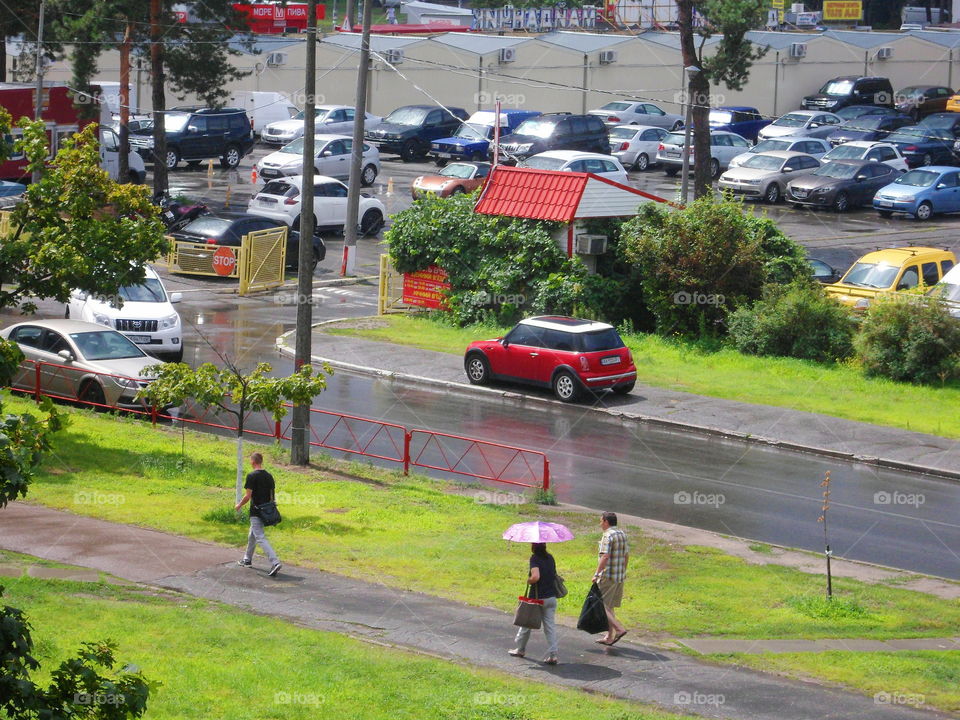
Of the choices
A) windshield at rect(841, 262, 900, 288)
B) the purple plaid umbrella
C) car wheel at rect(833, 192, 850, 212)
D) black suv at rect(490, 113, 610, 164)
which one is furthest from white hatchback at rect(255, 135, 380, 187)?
the purple plaid umbrella

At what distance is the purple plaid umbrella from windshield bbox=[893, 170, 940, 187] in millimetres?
35286

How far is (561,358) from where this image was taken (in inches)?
954

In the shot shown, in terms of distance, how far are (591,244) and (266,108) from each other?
113 feet

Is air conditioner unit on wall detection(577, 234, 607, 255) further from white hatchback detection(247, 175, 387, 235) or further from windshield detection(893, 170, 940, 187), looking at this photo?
windshield detection(893, 170, 940, 187)

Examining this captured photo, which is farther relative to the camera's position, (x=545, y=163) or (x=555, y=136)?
(x=555, y=136)

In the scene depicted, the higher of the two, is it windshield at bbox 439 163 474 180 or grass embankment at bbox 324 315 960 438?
windshield at bbox 439 163 474 180

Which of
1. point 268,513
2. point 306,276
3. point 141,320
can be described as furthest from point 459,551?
point 141,320

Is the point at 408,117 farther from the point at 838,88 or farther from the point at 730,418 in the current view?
the point at 730,418

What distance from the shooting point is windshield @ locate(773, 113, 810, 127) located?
183 ft

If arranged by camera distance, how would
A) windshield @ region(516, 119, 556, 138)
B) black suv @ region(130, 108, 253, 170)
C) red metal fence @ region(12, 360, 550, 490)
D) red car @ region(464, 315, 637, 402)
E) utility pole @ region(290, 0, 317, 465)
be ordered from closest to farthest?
utility pole @ region(290, 0, 317, 465) → red metal fence @ region(12, 360, 550, 490) → red car @ region(464, 315, 637, 402) → windshield @ region(516, 119, 556, 138) → black suv @ region(130, 108, 253, 170)

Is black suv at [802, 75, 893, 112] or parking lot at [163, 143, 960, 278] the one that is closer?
parking lot at [163, 143, 960, 278]

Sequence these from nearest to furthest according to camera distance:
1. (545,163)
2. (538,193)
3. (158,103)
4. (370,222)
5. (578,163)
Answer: (538,193) < (370,222) < (158,103) < (545,163) < (578,163)

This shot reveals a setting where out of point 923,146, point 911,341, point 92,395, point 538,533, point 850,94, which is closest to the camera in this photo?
point 538,533

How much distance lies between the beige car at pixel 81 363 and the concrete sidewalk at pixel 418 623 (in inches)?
220
